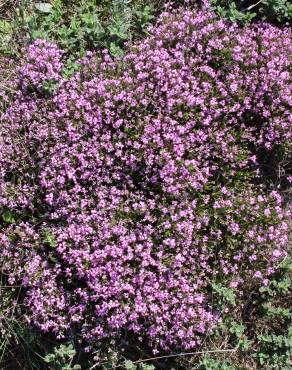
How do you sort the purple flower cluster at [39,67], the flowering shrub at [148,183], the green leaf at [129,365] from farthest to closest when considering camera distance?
the purple flower cluster at [39,67]
the green leaf at [129,365]
the flowering shrub at [148,183]

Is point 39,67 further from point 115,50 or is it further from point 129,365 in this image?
point 129,365

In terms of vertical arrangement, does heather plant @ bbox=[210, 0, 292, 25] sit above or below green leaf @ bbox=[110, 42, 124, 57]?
above

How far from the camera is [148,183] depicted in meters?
4.60

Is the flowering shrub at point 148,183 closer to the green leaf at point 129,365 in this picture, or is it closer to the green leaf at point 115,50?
the green leaf at point 115,50

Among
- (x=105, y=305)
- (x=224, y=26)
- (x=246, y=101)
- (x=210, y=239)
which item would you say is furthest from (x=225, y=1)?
(x=105, y=305)

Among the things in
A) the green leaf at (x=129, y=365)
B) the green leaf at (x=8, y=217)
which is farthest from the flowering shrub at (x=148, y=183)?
the green leaf at (x=129, y=365)

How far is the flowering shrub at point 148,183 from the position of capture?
4340 mm

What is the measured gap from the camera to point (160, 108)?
4.54 meters

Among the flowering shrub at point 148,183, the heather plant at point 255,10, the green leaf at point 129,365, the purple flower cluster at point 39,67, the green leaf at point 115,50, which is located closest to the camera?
the flowering shrub at point 148,183

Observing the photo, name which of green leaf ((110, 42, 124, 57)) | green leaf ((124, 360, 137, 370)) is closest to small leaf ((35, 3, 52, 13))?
green leaf ((110, 42, 124, 57))

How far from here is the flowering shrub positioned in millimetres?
4340

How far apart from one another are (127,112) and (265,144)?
4.47 feet

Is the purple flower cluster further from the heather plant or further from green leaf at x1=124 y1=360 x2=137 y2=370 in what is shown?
green leaf at x1=124 y1=360 x2=137 y2=370

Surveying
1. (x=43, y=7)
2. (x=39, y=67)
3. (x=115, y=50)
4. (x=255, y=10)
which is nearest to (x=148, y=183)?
(x=115, y=50)
